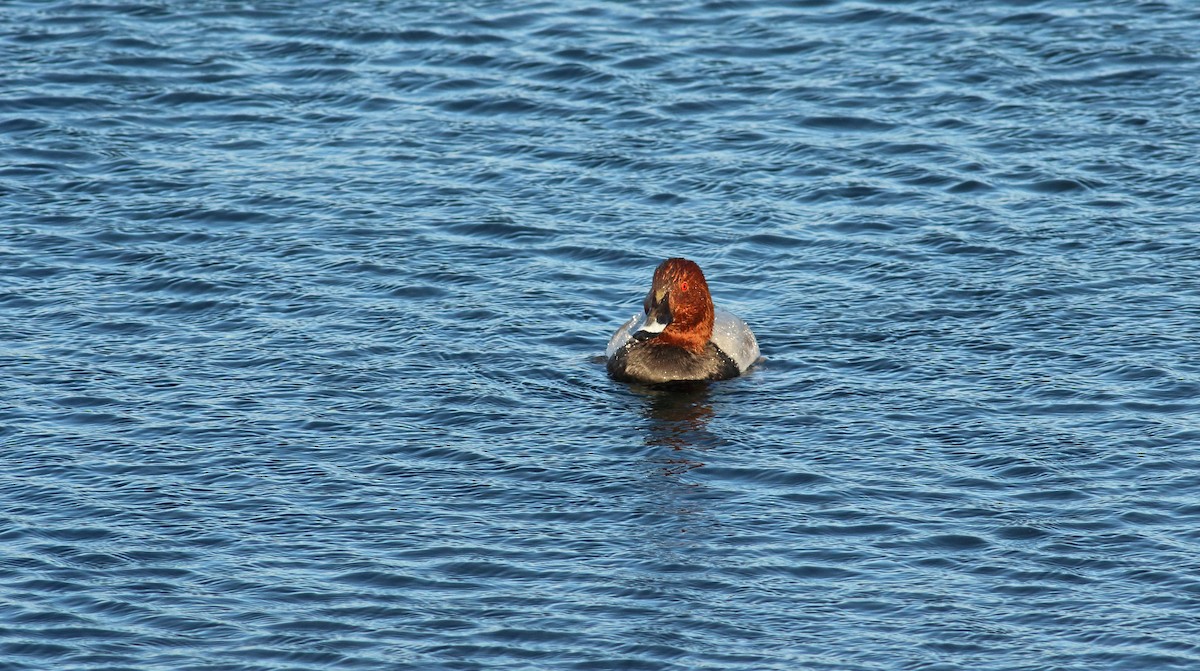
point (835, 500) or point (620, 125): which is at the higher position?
point (620, 125)

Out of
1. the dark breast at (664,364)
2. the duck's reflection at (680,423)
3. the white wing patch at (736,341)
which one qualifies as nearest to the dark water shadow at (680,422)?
the duck's reflection at (680,423)

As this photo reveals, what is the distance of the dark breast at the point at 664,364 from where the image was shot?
54.2 feet

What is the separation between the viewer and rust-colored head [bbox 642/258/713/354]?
54.8ft

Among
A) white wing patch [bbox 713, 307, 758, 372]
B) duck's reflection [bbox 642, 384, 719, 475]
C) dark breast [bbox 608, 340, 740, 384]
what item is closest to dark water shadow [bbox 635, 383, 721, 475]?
duck's reflection [bbox 642, 384, 719, 475]

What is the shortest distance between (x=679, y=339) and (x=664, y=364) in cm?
43

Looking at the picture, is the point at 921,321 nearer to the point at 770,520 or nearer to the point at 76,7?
the point at 770,520

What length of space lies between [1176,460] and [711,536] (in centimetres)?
383

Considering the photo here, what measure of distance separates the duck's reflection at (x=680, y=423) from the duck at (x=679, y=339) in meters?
0.19

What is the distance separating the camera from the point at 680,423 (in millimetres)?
15617

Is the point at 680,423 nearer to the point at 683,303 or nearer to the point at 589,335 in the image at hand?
the point at 683,303

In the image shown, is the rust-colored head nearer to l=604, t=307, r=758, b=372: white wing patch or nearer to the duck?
the duck

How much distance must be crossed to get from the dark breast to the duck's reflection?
0.12m

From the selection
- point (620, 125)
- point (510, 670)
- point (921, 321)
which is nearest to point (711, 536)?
point (510, 670)

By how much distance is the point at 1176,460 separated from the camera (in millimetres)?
13977
